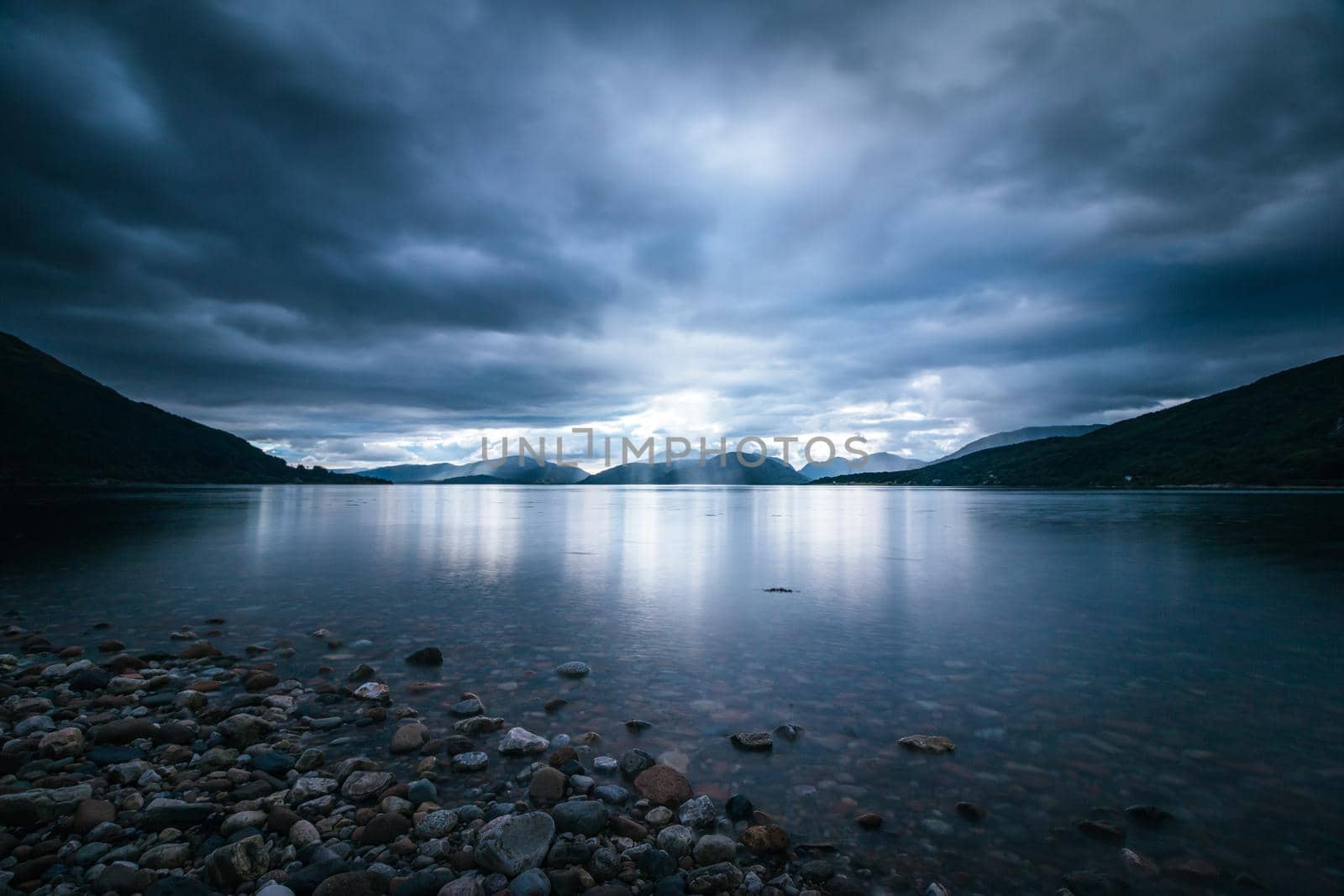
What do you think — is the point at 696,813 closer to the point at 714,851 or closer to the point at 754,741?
the point at 714,851

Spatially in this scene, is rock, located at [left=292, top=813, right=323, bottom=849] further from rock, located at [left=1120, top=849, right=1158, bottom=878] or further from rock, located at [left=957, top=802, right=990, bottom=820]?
rock, located at [left=1120, top=849, right=1158, bottom=878]

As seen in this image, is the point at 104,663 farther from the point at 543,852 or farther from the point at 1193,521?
the point at 1193,521

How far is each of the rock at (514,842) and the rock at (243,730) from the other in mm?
4577

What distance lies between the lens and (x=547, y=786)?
22.9ft

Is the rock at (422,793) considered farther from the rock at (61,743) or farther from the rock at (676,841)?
the rock at (61,743)

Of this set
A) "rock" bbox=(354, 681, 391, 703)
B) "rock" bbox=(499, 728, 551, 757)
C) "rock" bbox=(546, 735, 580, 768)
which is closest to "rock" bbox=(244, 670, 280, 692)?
"rock" bbox=(354, 681, 391, 703)

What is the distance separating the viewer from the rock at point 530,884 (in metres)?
5.07

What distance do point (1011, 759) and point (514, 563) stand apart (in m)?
23.7

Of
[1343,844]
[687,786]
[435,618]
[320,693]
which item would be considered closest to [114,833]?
[320,693]

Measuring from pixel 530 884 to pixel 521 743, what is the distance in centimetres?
316

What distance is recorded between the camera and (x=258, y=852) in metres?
5.44

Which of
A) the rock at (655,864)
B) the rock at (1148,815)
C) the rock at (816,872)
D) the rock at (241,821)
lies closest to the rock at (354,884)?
the rock at (241,821)

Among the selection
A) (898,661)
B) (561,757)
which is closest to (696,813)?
(561,757)

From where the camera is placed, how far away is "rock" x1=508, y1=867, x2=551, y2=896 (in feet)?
16.6
